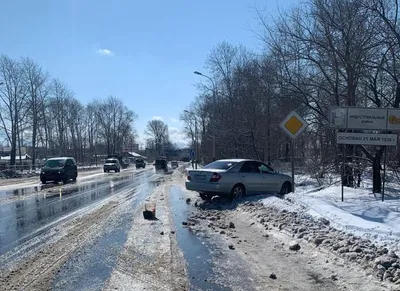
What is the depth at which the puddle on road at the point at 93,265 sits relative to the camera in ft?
17.2

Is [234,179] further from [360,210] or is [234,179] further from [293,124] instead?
[360,210]

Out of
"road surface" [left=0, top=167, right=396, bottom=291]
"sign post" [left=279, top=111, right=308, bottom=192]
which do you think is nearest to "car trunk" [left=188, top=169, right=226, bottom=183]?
"sign post" [left=279, top=111, right=308, bottom=192]

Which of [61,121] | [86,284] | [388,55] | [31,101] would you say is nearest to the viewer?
[86,284]

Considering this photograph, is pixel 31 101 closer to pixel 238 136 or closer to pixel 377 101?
pixel 238 136

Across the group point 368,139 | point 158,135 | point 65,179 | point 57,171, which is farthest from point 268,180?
point 158,135

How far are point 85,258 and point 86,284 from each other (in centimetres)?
137

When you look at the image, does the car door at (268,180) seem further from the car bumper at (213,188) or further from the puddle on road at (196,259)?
the puddle on road at (196,259)

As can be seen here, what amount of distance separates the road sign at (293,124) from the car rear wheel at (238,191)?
8.58ft

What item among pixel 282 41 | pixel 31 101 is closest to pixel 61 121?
pixel 31 101

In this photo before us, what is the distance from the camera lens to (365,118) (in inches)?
479

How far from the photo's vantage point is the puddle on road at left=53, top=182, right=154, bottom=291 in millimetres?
5250

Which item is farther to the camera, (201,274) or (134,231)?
(134,231)

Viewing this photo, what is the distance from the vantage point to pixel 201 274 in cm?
579

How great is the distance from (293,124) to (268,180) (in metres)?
2.69
